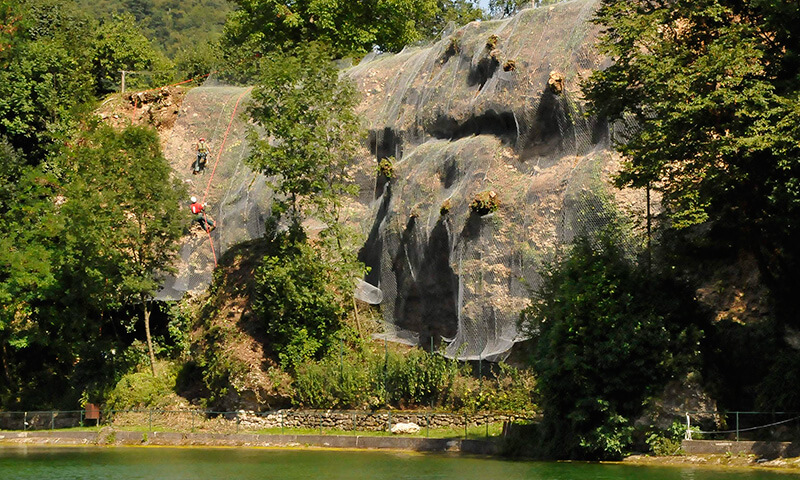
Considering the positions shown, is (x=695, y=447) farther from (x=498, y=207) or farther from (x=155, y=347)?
(x=155, y=347)

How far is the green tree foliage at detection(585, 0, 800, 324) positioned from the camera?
80.6 ft

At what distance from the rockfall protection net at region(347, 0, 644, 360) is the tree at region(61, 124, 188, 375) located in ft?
24.4

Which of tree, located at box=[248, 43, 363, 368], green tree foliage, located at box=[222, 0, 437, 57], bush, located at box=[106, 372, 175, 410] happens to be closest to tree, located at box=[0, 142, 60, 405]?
bush, located at box=[106, 372, 175, 410]

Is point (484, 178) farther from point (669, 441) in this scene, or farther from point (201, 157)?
point (201, 157)

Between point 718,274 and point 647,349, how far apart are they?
3606mm

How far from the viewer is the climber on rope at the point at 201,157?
50.4 metres

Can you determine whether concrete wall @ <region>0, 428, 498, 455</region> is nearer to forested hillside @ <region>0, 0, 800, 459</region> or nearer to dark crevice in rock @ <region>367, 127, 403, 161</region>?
forested hillside @ <region>0, 0, 800, 459</region>

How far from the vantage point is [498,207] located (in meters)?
35.0

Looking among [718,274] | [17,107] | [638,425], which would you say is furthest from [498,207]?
[17,107]

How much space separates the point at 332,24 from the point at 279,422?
88.5ft

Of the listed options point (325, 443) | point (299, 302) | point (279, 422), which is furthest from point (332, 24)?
point (325, 443)

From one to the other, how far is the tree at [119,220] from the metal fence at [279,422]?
2.91 meters

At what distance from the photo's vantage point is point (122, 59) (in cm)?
6225

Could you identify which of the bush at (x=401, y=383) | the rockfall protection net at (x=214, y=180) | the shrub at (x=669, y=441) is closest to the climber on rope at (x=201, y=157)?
the rockfall protection net at (x=214, y=180)
